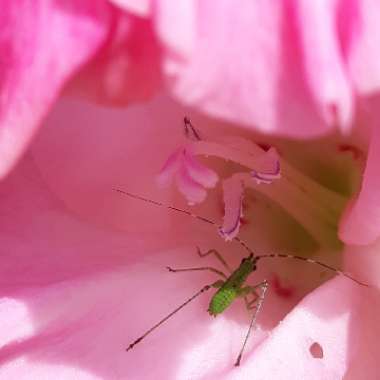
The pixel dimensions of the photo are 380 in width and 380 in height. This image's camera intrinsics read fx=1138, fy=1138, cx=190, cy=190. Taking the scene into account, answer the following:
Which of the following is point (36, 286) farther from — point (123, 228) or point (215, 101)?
point (215, 101)

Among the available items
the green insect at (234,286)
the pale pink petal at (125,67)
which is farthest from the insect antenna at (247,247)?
the pale pink petal at (125,67)

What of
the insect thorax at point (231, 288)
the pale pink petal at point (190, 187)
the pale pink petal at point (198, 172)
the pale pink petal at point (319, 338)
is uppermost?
the pale pink petal at point (198, 172)

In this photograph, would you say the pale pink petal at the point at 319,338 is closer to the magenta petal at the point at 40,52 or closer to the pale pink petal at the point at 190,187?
the pale pink petal at the point at 190,187

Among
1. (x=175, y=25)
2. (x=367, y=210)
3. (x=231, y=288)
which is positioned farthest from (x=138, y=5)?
(x=231, y=288)

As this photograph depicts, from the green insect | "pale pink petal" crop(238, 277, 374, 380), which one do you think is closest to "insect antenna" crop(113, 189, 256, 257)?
the green insect

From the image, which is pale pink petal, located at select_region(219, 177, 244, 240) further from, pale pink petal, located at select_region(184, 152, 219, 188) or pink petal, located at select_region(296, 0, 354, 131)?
pink petal, located at select_region(296, 0, 354, 131)

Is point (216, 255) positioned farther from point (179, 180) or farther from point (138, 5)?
point (138, 5)

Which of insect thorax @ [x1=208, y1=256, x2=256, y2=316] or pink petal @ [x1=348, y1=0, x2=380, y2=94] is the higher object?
pink petal @ [x1=348, y1=0, x2=380, y2=94]
